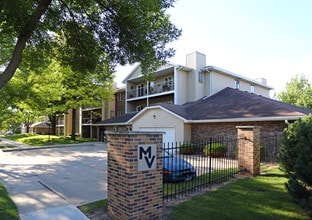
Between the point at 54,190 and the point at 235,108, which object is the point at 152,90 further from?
the point at 54,190

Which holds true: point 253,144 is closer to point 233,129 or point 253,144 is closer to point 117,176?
point 117,176

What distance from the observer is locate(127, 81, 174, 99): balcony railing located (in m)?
27.3

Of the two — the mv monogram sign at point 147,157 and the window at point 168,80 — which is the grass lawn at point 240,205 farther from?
the window at point 168,80

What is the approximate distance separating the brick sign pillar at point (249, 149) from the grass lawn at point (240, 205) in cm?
136

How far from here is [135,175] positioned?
516cm

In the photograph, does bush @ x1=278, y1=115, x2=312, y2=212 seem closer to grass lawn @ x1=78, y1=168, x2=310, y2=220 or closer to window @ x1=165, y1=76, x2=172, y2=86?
grass lawn @ x1=78, y1=168, x2=310, y2=220

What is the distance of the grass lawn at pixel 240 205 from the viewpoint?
532cm

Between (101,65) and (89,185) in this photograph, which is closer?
(89,185)

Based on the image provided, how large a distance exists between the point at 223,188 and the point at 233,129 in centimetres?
1025

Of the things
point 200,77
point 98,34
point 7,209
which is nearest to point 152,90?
point 200,77

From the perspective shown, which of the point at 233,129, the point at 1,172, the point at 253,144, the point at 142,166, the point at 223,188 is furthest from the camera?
the point at 233,129

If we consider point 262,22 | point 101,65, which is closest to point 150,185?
point 101,65

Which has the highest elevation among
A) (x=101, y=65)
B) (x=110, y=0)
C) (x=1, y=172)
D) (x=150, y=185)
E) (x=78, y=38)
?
(x=110, y=0)

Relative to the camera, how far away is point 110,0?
830 centimetres
